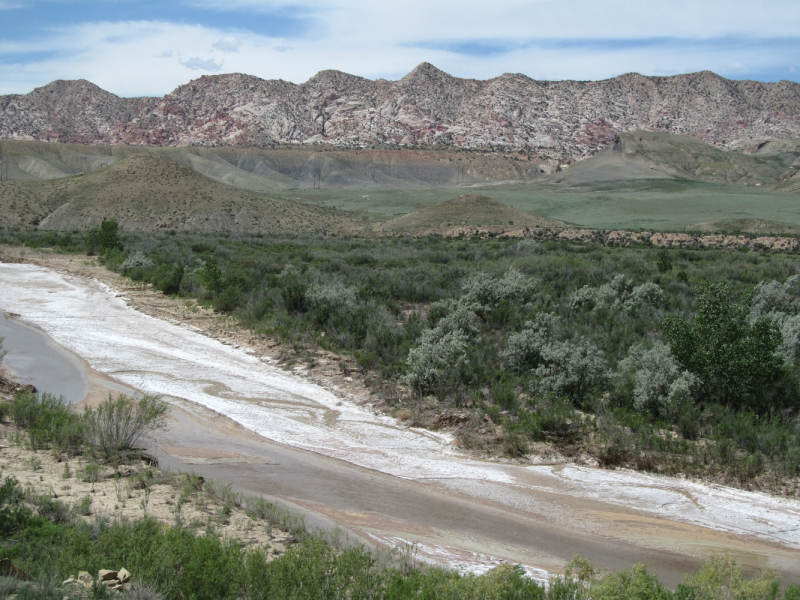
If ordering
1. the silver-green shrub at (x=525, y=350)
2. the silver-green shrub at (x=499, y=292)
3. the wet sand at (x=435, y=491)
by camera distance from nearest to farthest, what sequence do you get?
the wet sand at (x=435, y=491)
the silver-green shrub at (x=525, y=350)
the silver-green shrub at (x=499, y=292)

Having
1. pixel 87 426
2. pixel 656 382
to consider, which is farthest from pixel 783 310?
pixel 87 426

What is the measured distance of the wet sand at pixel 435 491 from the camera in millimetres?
7027

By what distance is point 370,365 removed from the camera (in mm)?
13133

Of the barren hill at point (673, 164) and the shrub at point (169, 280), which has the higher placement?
the barren hill at point (673, 164)

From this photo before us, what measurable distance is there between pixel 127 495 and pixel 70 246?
32.0 meters

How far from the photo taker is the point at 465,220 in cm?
6197

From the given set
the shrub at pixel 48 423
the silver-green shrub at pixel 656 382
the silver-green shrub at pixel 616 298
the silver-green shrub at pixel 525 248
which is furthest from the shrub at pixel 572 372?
the silver-green shrub at pixel 525 248

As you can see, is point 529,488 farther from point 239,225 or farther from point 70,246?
point 239,225

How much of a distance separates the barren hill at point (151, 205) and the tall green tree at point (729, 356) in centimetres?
4848

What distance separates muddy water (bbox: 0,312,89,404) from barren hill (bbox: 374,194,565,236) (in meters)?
41.8

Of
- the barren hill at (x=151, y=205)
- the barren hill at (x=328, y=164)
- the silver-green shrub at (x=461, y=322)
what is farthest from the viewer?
the barren hill at (x=328, y=164)

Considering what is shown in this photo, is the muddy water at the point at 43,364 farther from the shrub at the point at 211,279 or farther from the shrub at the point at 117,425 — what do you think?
the shrub at the point at 211,279

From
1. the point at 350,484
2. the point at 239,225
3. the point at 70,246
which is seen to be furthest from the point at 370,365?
the point at 239,225

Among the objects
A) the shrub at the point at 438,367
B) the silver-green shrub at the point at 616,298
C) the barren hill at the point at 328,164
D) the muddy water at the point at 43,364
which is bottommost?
the muddy water at the point at 43,364
